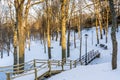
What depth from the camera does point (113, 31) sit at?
1738 cm

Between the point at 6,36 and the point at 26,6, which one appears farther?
the point at 6,36

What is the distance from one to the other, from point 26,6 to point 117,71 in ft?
36.2

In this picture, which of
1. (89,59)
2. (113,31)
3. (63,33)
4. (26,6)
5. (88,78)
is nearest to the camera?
(88,78)

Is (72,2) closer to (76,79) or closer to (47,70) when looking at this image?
(47,70)

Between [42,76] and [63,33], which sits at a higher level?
[63,33]

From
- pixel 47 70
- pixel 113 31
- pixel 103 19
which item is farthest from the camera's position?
pixel 103 19

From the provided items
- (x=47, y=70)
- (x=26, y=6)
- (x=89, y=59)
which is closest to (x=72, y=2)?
(x=89, y=59)

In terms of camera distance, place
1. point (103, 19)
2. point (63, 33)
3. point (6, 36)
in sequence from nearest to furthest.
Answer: point (63, 33)
point (103, 19)
point (6, 36)

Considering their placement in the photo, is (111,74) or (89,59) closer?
(111,74)

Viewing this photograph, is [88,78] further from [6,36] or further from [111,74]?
[6,36]

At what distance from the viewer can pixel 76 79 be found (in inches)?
648

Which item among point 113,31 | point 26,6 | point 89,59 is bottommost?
point 89,59

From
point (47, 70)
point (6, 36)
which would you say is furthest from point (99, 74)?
point (6, 36)

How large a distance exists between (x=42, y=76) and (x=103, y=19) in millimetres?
45130
